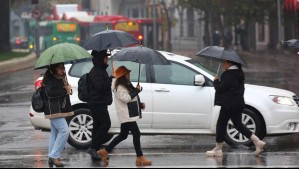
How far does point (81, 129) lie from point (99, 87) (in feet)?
7.33

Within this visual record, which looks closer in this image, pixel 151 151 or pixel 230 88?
pixel 230 88

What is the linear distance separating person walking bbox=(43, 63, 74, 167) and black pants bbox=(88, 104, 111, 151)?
42 cm

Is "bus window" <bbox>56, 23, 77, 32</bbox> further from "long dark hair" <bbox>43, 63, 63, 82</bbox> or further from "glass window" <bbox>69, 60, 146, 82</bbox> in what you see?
"long dark hair" <bbox>43, 63, 63, 82</bbox>

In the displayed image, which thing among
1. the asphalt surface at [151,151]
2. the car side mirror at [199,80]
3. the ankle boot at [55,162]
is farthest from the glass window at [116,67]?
the ankle boot at [55,162]

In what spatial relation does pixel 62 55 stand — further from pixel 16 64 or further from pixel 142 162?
pixel 16 64

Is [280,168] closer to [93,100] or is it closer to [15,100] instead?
[93,100]

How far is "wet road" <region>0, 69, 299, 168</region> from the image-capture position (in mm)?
11852

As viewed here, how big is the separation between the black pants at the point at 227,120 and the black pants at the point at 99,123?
1605 millimetres

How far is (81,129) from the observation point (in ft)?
45.2

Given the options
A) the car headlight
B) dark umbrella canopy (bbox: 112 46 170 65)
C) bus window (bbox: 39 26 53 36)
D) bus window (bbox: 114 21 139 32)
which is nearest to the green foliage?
bus window (bbox: 114 21 139 32)

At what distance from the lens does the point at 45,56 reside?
11562 millimetres

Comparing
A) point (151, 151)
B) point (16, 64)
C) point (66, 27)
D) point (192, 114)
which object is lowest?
point (16, 64)

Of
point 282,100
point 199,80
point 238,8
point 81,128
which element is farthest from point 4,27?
point 282,100

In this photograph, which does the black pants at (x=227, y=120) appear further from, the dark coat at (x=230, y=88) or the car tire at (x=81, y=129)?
the car tire at (x=81, y=129)
